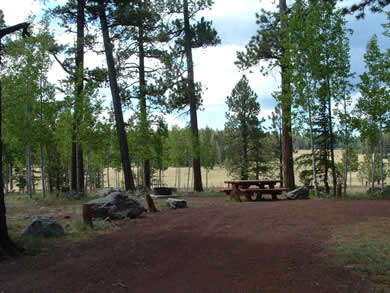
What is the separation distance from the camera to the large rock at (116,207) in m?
9.59

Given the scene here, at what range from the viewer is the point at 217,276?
4.52m

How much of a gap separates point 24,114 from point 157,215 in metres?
9.47

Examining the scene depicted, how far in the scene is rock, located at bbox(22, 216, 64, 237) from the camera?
7059mm

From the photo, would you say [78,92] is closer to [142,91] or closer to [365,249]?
[142,91]

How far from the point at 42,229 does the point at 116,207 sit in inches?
111

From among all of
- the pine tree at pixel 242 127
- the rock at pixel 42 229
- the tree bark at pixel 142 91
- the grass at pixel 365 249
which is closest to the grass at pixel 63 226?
the rock at pixel 42 229

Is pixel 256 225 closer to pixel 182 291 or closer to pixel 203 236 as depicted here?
pixel 203 236

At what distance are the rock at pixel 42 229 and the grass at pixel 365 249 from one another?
18.5ft

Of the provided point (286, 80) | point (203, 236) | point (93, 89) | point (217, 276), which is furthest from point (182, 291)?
point (93, 89)

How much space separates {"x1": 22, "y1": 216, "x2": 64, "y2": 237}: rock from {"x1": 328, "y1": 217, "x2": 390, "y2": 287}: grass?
5631 millimetres

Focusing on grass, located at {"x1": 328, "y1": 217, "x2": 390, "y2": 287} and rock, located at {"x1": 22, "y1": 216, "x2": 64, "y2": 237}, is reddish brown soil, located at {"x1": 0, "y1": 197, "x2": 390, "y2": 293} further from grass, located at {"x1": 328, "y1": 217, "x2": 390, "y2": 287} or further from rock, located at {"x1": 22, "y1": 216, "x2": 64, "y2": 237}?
rock, located at {"x1": 22, "y1": 216, "x2": 64, "y2": 237}

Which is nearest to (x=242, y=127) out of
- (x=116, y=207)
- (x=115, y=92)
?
(x=115, y=92)

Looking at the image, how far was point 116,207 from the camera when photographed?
9766 mm

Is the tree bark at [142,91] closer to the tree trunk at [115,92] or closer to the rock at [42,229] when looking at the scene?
the tree trunk at [115,92]
